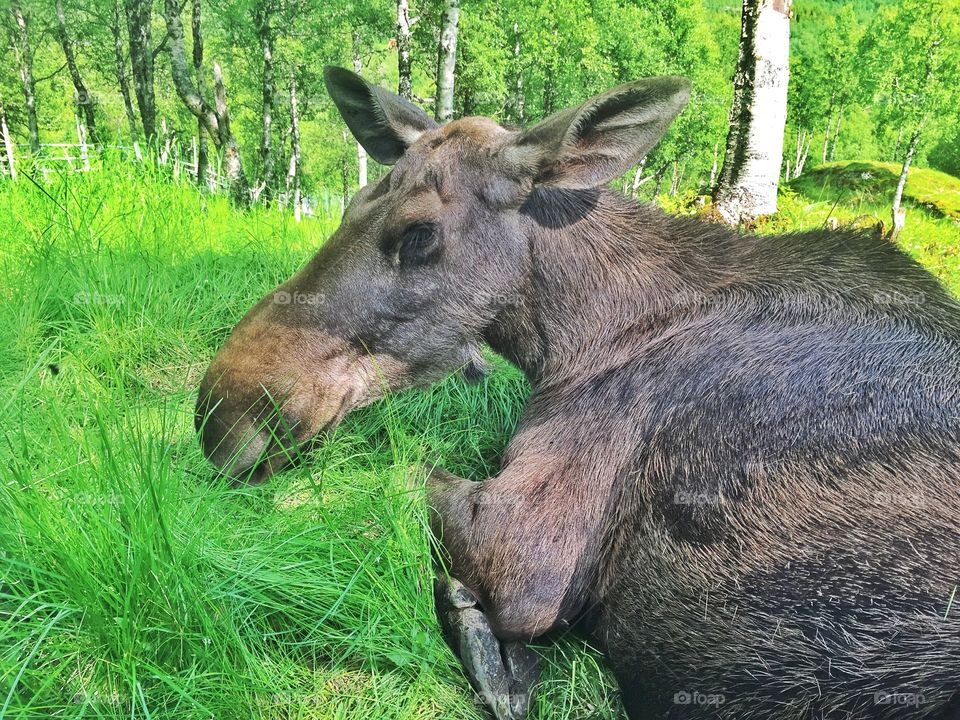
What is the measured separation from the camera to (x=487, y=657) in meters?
2.34

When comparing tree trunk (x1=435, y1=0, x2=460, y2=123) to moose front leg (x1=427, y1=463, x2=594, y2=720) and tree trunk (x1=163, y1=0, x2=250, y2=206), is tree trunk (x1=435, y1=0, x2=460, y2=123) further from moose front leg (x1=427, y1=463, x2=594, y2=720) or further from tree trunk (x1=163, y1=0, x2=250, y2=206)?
moose front leg (x1=427, y1=463, x2=594, y2=720)

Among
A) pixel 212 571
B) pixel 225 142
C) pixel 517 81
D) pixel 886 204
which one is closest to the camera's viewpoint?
pixel 212 571

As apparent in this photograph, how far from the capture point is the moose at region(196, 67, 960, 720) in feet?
6.82

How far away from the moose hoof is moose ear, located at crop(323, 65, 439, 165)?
2.40 metres

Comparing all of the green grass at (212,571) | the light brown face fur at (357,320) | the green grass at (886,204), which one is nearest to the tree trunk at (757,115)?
the green grass at (886,204)

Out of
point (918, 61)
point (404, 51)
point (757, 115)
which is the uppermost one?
point (404, 51)

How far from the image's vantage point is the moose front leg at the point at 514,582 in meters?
2.36

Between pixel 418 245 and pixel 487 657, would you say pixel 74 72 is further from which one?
pixel 487 657

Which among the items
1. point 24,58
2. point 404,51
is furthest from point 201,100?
point 24,58

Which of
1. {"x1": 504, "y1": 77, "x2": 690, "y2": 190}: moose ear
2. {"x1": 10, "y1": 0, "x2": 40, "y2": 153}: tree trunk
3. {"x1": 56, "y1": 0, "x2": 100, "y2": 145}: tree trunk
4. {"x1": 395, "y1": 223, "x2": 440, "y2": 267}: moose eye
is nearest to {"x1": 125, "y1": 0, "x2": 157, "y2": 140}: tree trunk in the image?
{"x1": 56, "y1": 0, "x2": 100, "y2": 145}: tree trunk

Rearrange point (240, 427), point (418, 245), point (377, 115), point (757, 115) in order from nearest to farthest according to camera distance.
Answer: point (240, 427), point (418, 245), point (377, 115), point (757, 115)

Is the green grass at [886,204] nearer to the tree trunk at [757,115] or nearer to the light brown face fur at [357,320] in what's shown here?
the tree trunk at [757,115]

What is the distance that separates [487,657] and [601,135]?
7.22 feet

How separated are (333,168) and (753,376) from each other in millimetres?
43935
